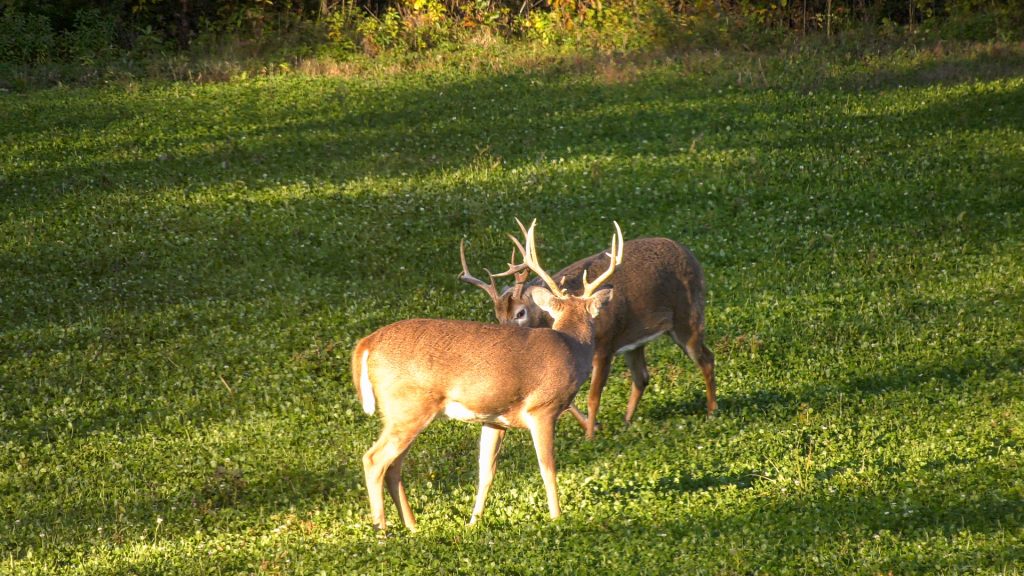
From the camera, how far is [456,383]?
27.6 ft

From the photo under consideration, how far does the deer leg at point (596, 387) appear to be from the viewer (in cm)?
1080

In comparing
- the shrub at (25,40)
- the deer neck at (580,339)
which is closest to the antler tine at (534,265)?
the deer neck at (580,339)

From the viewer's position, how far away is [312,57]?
84.6 ft

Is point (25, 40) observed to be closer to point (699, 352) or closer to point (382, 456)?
point (699, 352)

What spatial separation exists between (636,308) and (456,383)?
3007mm

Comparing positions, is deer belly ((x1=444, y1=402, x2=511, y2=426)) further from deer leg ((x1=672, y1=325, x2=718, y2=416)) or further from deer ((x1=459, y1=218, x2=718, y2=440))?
deer leg ((x1=672, y1=325, x2=718, y2=416))

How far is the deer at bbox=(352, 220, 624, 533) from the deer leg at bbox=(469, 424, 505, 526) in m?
0.14

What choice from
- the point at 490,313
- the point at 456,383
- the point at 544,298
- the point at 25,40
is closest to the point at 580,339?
the point at 544,298

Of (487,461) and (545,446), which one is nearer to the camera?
(545,446)

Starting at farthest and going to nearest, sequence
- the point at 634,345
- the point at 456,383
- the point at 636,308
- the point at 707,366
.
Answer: the point at 707,366
the point at 634,345
the point at 636,308
the point at 456,383

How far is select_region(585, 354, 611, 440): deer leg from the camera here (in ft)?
35.4

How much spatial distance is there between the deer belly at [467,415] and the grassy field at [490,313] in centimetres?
73

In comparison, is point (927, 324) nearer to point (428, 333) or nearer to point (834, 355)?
point (834, 355)

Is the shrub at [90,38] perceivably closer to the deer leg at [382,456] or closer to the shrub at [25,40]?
the shrub at [25,40]
